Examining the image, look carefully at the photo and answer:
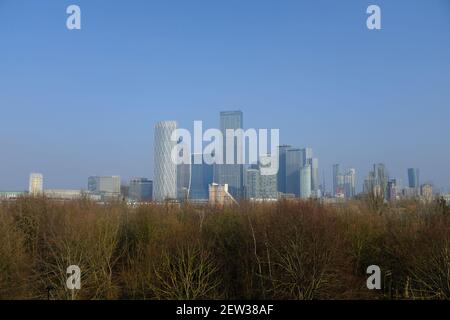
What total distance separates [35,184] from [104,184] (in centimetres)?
1043

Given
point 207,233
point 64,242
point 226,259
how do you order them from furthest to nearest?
point 207,233 < point 226,259 < point 64,242

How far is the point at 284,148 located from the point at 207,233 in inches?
892

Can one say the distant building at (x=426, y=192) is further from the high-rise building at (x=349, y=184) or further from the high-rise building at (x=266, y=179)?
the high-rise building at (x=266, y=179)

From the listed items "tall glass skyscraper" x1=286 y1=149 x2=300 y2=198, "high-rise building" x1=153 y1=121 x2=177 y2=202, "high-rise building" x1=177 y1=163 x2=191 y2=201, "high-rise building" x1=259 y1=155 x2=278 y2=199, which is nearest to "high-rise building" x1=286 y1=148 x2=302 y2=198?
"tall glass skyscraper" x1=286 y1=149 x2=300 y2=198

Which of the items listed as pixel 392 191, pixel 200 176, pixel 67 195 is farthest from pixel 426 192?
pixel 67 195

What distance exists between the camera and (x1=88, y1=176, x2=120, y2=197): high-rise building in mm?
38938

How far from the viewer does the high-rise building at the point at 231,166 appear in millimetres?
39969

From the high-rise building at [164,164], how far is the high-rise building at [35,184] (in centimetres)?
827

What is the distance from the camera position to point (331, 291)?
17328mm

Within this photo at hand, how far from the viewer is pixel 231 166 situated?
42.6 metres

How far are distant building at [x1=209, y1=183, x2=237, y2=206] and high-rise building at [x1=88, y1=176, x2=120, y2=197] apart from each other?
789cm
